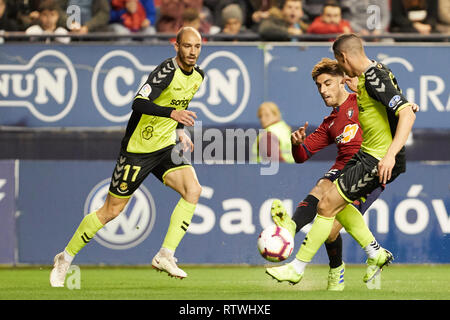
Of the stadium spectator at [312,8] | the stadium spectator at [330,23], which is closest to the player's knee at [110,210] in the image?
the stadium spectator at [330,23]

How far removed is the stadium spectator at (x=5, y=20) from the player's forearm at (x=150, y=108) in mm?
4380

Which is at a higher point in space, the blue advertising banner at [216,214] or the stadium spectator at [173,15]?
the stadium spectator at [173,15]

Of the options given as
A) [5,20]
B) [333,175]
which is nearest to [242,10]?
[5,20]

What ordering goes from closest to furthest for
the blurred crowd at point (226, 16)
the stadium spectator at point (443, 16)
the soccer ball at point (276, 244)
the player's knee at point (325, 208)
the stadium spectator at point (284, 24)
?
the player's knee at point (325, 208)
the soccer ball at point (276, 244)
the stadium spectator at point (284, 24)
the blurred crowd at point (226, 16)
the stadium spectator at point (443, 16)

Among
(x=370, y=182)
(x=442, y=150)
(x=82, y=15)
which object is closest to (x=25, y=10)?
(x=82, y=15)

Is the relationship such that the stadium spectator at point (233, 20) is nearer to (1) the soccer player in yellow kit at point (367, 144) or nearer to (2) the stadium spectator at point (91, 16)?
(2) the stadium spectator at point (91, 16)

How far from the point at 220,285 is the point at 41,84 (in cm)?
393

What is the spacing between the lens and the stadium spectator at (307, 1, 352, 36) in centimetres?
1215

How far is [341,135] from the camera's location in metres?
8.57

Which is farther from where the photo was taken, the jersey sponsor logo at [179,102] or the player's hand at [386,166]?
the jersey sponsor logo at [179,102]

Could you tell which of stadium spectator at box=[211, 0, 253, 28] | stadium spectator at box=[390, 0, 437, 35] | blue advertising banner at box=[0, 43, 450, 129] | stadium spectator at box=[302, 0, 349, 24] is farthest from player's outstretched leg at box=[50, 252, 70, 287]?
stadium spectator at box=[390, 0, 437, 35]

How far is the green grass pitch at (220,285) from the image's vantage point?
310 inches

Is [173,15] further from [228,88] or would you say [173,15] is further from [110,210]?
[110,210]

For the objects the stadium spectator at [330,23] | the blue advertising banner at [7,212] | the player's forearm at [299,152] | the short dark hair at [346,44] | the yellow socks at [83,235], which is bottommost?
the blue advertising banner at [7,212]
